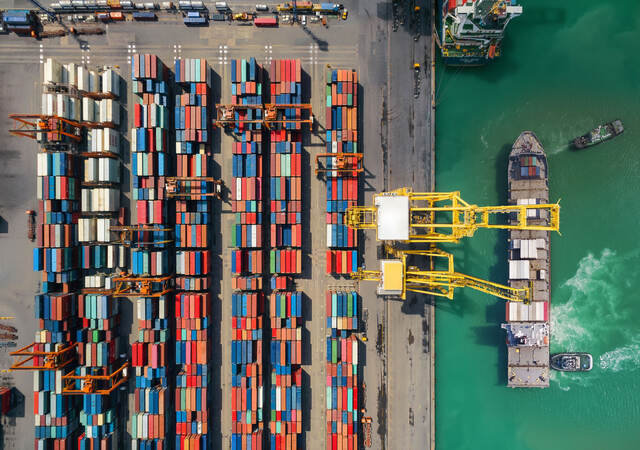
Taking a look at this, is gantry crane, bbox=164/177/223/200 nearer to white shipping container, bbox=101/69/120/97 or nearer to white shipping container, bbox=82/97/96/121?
white shipping container, bbox=82/97/96/121

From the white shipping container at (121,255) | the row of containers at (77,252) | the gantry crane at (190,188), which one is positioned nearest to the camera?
the gantry crane at (190,188)

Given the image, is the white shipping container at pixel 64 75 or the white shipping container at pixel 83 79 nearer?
the white shipping container at pixel 83 79

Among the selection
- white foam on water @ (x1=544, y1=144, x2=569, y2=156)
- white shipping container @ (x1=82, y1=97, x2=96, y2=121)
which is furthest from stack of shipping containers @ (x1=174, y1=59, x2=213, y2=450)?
white foam on water @ (x1=544, y1=144, x2=569, y2=156)

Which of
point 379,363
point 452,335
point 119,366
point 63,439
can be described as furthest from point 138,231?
point 452,335

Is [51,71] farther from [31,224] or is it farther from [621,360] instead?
[621,360]

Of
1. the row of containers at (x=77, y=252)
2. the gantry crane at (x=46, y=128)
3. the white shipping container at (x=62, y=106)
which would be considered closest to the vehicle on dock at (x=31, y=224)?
the row of containers at (x=77, y=252)

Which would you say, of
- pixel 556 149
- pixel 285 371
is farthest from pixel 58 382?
pixel 556 149

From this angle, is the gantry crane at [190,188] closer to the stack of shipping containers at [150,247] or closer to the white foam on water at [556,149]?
the stack of shipping containers at [150,247]

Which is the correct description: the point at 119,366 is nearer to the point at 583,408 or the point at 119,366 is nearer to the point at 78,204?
the point at 78,204
